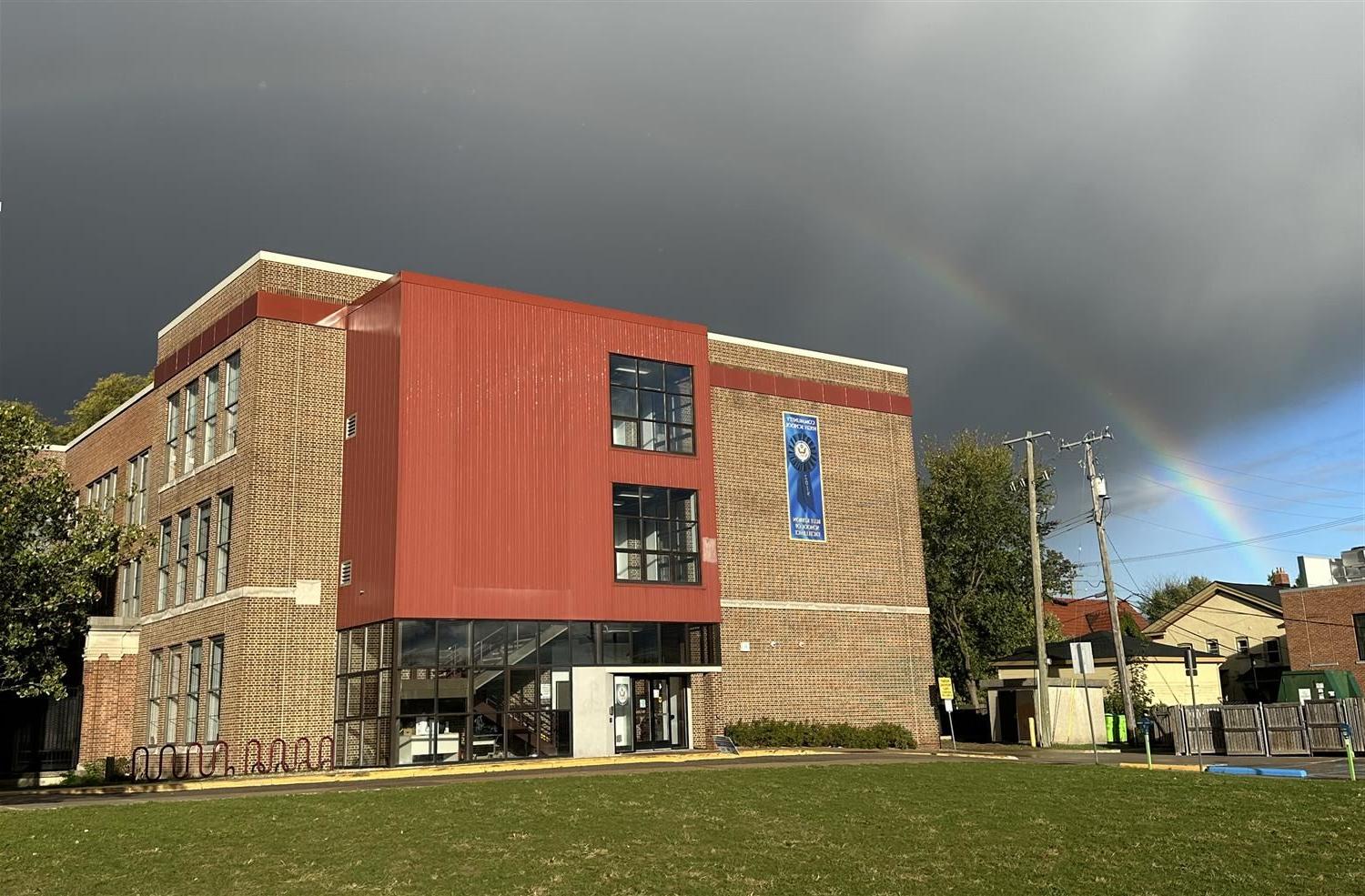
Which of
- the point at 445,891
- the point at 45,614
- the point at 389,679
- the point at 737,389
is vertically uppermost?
the point at 737,389

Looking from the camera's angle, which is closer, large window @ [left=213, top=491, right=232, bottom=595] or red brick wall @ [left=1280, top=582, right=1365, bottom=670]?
large window @ [left=213, top=491, right=232, bottom=595]

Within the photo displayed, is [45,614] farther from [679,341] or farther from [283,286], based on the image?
[679,341]

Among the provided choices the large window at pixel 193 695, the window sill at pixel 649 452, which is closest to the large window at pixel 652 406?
the window sill at pixel 649 452

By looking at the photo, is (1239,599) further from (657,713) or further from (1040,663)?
(657,713)

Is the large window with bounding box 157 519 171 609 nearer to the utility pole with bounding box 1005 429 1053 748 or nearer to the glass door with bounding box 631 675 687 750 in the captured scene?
the glass door with bounding box 631 675 687 750

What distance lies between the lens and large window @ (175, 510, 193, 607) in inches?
1407

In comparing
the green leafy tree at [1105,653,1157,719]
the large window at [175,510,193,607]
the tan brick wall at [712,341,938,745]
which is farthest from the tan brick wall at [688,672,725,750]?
the green leafy tree at [1105,653,1157,719]

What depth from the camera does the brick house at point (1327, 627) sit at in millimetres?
49062

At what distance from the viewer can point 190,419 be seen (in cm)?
3709

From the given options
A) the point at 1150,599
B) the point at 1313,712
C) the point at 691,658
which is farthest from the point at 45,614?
the point at 1150,599

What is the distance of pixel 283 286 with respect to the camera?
33906 mm

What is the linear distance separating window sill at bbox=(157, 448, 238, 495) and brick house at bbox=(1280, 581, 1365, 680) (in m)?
42.9

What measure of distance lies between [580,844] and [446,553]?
1743 cm

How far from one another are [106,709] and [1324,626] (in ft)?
152
